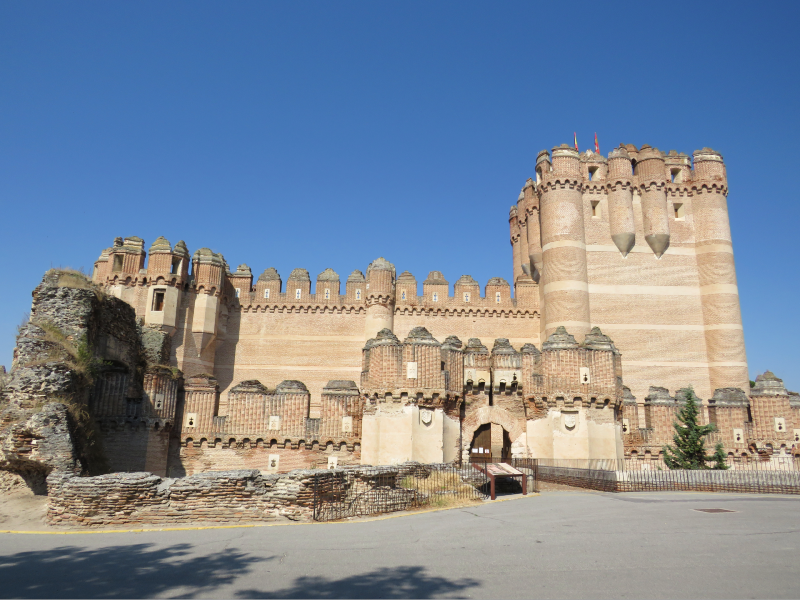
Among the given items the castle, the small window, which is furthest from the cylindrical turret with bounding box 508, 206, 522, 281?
the small window

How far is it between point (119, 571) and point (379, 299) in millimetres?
25238

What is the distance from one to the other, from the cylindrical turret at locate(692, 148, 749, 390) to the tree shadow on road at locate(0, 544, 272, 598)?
29742 millimetres

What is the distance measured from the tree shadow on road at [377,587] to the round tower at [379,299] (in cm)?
2498

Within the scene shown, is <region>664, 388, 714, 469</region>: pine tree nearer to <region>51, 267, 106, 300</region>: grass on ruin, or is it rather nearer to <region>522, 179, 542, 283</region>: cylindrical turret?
<region>522, 179, 542, 283</region>: cylindrical turret

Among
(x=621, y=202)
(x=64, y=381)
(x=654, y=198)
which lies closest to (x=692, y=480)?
(x=64, y=381)

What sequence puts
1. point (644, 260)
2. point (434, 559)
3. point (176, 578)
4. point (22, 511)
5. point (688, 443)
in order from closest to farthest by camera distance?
point (176, 578) < point (434, 559) < point (22, 511) < point (688, 443) < point (644, 260)

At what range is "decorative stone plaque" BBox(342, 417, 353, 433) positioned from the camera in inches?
810

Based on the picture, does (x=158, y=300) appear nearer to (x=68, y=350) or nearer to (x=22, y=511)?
(x=68, y=350)

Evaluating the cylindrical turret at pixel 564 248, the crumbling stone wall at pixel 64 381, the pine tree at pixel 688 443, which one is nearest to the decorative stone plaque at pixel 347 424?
the crumbling stone wall at pixel 64 381

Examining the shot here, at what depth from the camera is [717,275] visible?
32406 millimetres

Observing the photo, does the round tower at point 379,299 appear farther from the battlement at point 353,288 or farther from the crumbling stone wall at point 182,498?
the crumbling stone wall at point 182,498

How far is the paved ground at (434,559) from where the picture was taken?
602 centimetres

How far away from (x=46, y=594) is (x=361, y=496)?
643 cm

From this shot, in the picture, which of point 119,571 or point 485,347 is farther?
point 485,347
